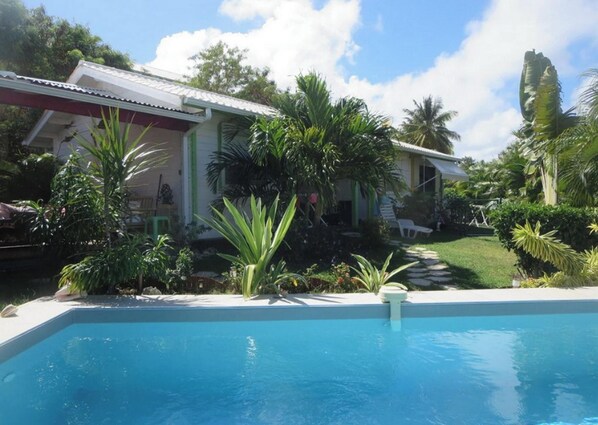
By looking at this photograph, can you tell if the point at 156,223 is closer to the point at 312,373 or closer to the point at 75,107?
the point at 75,107

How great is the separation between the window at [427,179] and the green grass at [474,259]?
20.2ft

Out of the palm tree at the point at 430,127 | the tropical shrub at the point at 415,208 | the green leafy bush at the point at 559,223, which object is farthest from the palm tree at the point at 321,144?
the palm tree at the point at 430,127

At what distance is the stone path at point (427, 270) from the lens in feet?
32.3

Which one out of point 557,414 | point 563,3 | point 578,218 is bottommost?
point 557,414

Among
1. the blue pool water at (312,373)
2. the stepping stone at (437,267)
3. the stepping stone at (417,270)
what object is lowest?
the blue pool water at (312,373)

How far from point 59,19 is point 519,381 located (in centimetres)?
2945

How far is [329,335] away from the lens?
710 centimetres

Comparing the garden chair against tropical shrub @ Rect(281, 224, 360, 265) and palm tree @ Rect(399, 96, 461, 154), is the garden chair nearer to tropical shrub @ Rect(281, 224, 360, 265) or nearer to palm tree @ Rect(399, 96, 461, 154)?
tropical shrub @ Rect(281, 224, 360, 265)

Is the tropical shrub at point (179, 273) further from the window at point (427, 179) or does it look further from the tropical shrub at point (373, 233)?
the window at point (427, 179)

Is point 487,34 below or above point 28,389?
above

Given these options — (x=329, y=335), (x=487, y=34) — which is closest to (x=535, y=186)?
(x=487, y=34)

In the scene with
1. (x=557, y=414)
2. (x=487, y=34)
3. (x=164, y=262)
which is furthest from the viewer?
(x=487, y=34)

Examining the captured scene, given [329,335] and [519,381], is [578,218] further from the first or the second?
[329,335]

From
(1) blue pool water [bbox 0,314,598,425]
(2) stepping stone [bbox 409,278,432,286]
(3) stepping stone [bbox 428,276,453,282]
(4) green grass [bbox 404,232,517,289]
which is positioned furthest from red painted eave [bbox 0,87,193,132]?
(4) green grass [bbox 404,232,517,289]
